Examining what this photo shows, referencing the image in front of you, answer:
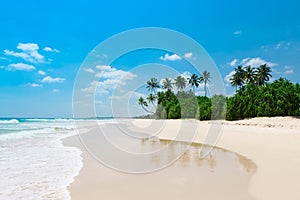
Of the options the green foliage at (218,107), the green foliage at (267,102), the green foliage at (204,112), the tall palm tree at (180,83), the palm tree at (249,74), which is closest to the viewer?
the green foliage at (267,102)

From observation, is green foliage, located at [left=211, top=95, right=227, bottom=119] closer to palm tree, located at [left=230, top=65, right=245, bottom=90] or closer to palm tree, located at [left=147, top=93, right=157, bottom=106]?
palm tree, located at [left=230, top=65, right=245, bottom=90]

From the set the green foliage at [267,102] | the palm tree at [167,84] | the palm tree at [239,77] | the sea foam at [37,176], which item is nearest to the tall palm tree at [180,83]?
the palm tree at [167,84]

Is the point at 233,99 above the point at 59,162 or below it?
above

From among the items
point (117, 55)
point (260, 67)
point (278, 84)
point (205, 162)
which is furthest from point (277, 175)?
point (260, 67)

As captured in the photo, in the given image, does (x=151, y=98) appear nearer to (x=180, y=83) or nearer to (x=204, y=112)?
(x=180, y=83)

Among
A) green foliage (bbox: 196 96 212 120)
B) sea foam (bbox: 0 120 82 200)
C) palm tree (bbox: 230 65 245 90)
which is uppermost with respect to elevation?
palm tree (bbox: 230 65 245 90)

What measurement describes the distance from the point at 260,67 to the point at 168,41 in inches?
2394

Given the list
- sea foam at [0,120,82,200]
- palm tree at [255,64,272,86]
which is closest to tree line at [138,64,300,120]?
palm tree at [255,64,272,86]

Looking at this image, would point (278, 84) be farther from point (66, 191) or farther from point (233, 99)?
point (66, 191)

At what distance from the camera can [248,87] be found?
47.0m

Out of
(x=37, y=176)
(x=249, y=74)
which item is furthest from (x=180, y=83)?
(x=37, y=176)

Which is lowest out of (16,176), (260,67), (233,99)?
(16,176)

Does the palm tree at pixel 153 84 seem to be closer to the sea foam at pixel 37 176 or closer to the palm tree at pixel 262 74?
the palm tree at pixel 262 74

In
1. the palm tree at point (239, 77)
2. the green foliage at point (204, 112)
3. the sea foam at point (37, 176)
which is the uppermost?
the palm tree at point (239, 77)
